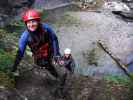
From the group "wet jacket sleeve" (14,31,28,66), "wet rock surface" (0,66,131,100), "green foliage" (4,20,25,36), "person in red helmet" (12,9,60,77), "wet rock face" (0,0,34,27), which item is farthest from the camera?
"wet rock face" (0,0,34,27)

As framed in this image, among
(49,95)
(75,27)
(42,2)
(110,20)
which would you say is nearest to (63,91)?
(49,95)

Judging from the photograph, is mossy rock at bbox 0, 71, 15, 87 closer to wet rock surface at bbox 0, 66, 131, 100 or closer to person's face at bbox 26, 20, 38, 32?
wet rock surface at bbox 0, 66, 131, 100

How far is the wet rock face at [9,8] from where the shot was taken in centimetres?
1714

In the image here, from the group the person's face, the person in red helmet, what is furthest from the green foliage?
the person's face

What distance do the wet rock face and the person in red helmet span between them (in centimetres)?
910

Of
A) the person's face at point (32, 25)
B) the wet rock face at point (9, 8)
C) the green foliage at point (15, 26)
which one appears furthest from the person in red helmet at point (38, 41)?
the wet rock face at point (9, 8)

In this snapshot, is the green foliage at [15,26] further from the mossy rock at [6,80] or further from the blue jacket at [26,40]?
the mossy rock at [6,80]

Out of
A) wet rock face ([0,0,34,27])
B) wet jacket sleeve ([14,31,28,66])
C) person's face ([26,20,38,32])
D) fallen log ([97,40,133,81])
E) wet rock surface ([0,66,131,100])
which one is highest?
person's face ([26,20,38,32])

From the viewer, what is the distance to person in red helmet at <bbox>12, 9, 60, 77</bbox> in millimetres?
6891

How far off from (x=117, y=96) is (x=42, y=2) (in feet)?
46.2

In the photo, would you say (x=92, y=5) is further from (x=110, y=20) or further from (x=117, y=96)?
(x=117, y=96)

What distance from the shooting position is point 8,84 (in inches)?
257

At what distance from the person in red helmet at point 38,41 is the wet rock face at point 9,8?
9099mm

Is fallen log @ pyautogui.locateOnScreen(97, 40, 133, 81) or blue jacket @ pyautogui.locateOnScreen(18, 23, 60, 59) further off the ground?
blue jacket @ pyautogui.locateOnScreen(18, 23, 60, 59)
